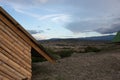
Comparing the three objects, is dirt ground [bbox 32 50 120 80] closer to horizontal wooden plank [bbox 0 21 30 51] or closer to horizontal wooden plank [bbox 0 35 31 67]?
horizontal wooden plank [bbox 0 35 31 67]

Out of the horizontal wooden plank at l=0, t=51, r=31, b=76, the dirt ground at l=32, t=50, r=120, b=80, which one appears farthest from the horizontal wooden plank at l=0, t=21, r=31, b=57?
the dirt ground at l=32, t=50, r=120, b=80

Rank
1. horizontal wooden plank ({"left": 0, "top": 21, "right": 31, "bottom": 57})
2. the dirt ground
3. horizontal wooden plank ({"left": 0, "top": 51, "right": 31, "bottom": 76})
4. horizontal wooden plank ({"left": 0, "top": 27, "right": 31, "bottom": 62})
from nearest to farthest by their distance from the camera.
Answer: horizontal wooden plank ({"left": 0, "top": 51, "right": 31, "bottom": 76})
horizontal wooden plank ({"left": 0, "top": 27, "right": 31, "bottom": 62})
horizontal wooden plank ({"left": 0, "top": 21, "right": 31, "bottom": 57})
the dirt ground

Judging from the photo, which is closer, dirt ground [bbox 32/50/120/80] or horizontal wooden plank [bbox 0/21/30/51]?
horizontal wooden plank [bbox 0/21/30/51]

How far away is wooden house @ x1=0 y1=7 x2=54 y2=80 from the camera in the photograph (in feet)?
43.6

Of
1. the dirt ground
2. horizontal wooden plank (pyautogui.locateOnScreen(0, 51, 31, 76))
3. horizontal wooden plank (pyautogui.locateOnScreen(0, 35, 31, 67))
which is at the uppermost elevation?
horizontal wooden plank (pyautogui.locateOnScreen(0, 35, 31, 67))

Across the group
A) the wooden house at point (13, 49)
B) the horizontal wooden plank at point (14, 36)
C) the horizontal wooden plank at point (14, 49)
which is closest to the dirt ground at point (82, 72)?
the horizontal wooden plank at point (14, 49)

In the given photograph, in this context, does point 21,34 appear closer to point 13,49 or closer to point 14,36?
point 14,36

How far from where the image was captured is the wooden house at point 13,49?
1328 cm

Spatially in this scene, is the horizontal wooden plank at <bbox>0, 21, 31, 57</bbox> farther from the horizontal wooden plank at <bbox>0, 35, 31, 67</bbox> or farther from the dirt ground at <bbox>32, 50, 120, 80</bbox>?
the dirt ground at <bbox>32, 50, 120, 80</bbox>

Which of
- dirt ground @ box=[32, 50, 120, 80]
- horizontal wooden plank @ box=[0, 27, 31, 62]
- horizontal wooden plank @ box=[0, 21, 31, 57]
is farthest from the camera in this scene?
dirt ground @ box=[32, 50, 120, 80]

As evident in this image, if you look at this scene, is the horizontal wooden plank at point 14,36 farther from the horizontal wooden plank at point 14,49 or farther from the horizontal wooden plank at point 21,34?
the horizontal wooden plank at point 14,49

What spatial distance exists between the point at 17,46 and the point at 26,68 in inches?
48.4

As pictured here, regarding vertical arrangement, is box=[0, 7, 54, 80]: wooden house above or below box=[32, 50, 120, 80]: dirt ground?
above

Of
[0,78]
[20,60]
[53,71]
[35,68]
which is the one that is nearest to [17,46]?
[20,60]
